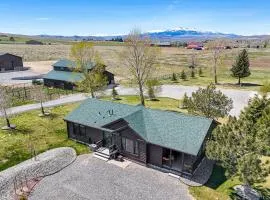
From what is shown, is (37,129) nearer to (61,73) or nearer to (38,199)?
(38,199)

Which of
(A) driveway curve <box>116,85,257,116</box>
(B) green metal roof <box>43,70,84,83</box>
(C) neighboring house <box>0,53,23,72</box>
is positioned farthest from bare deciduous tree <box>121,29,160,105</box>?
(C) neighboring house <box>0,53,23,72</box>

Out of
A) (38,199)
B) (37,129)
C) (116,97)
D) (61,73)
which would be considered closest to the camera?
(38,199)

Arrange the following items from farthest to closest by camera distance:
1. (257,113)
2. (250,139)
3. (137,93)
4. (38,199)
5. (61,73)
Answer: (61,73)
(137,93)
(257,113)
(38,199)
(250,139)

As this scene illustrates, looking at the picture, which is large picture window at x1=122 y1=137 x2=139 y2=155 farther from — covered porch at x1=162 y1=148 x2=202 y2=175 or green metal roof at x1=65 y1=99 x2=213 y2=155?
covered porch at x1=162 y1=148 x2=202 y2=175

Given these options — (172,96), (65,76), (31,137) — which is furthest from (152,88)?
(31,137)

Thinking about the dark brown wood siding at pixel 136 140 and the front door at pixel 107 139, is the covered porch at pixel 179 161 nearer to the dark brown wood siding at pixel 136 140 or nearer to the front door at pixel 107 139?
the dark brown wood siding at pixel 136 140

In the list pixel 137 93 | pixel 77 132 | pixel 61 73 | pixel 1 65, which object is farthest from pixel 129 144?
pixel 1 65
